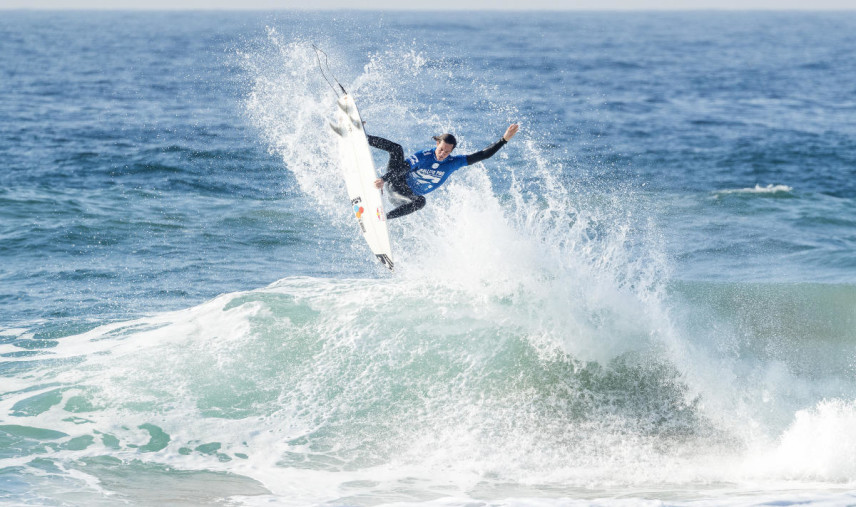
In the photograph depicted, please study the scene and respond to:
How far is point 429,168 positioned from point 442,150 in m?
0.44

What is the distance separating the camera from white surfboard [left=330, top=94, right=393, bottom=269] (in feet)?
39.3

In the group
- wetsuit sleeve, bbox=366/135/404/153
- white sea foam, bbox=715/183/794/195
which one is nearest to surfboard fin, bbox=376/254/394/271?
wetsuit sleeve, bbox=366/135/404/153

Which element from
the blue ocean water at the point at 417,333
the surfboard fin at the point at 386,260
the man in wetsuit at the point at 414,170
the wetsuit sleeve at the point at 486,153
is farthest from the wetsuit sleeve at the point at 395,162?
the blue ocean water at the point at 417,333

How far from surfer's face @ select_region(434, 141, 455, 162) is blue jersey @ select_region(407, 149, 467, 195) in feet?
0.23

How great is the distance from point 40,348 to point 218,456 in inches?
157

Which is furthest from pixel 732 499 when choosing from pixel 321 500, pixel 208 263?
pixel 208 263

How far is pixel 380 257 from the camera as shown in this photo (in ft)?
40.3

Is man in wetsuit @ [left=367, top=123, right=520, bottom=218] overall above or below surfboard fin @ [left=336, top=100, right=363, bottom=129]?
below

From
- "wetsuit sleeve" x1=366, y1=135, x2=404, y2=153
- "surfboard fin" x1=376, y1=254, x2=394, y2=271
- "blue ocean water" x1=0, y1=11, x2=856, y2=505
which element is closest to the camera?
"blue ocean water" x1=0, y1=11, x2=856, y2=505

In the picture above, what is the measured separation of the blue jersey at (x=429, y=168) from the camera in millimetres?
11617

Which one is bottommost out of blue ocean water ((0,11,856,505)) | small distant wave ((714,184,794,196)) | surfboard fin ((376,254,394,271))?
blue ocean water ((0,11,856,505))

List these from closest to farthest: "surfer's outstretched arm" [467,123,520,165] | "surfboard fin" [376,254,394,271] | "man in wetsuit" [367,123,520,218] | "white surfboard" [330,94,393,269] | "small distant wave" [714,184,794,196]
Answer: "surfer's outstretched arm" [467,123,520,165], "man in wetsuit" [367,123,520,218], "white surfboard" [330,94,393,269], "surfboard fin" [376,254,394,271], "small distant wave" [714,184,794,196]

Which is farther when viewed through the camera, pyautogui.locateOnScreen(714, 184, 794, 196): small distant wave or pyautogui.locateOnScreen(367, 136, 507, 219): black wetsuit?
pyautogui.locateOnScreen(714, 184, 794, 196): small distant wave

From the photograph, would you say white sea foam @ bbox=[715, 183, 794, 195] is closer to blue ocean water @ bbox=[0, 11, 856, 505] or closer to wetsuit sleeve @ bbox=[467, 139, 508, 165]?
blue ocean water @ bbox=[0, 11, 856, 505]
